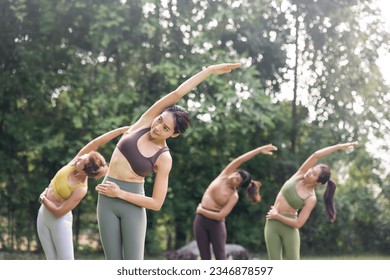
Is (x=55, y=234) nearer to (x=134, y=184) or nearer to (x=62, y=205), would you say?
(x=62, y=205)

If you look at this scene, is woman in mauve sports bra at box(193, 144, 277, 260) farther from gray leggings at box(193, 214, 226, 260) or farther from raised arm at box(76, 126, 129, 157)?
raised arm at box(76, 126, 129, 157)

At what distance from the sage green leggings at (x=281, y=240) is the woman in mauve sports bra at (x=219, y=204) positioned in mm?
706

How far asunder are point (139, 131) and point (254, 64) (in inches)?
341

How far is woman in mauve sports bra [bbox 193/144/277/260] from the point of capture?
7699 millimetres

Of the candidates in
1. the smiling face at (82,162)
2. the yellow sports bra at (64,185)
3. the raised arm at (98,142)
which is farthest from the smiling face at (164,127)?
the yellow sports bra at (64,185)

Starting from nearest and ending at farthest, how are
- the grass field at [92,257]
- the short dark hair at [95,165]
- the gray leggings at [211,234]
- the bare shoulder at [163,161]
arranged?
the bare shoulder at [163,161], the short dark hair at [95,165], the gray leggings at [211,234], the grass field at [92,257]

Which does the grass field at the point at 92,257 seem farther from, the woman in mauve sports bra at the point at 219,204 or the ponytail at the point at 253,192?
the ponytail at the point at 253,192

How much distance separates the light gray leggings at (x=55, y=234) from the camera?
581 centimetres

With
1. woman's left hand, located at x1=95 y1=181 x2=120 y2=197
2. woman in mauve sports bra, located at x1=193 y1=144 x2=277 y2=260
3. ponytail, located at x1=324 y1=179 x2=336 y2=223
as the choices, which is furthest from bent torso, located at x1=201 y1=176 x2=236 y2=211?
woman's left hand, located at x1=95 y1=181 x2=120 y2=197

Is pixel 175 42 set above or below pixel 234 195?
above

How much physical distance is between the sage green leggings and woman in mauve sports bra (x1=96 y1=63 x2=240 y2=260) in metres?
2.14

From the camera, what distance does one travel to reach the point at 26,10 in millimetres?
13062
